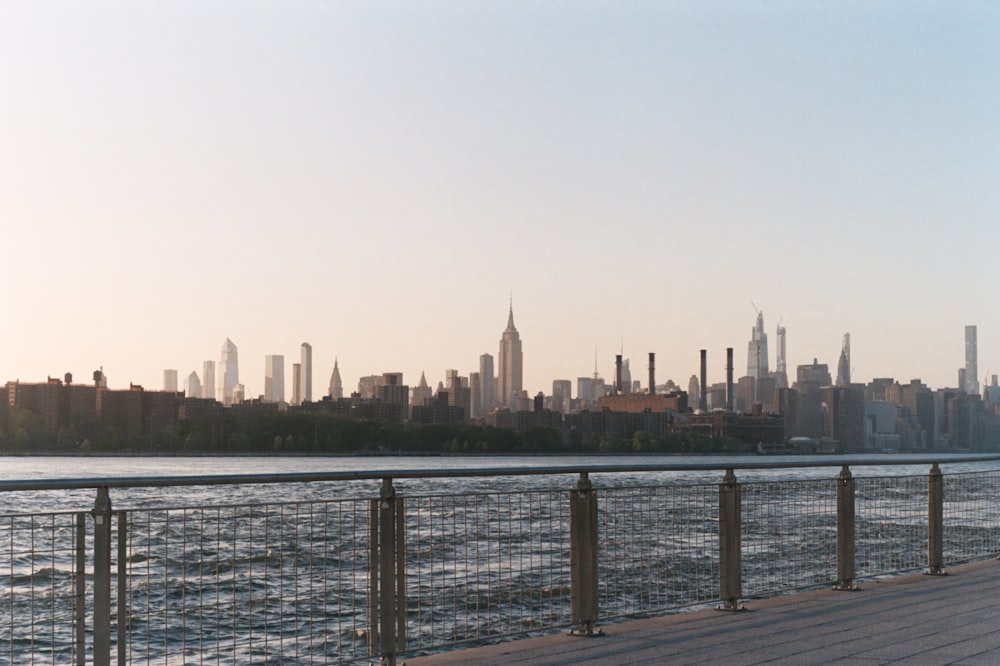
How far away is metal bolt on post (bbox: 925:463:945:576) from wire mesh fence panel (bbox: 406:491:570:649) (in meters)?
Answer: 3.70

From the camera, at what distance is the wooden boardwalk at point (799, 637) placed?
659 centimetres

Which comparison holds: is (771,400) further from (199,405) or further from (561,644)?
(561,644)

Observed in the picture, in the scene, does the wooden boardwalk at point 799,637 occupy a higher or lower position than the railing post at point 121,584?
lower

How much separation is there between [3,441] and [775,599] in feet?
433

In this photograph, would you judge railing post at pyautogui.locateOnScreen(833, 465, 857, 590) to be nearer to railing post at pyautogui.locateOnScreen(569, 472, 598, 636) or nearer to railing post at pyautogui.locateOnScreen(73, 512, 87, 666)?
railing post at pyautogui.locateOnScreen(569, 472, 598, 636)

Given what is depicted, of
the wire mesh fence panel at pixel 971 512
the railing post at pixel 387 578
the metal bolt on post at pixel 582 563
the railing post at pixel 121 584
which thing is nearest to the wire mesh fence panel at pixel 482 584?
the metal bolt on post at pixel 582 563

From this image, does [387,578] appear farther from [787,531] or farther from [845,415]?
[845,415]

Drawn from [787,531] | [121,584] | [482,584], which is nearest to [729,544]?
[121,584]

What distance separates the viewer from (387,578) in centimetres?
658

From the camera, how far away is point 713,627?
307 inches

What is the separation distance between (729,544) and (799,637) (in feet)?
4.81

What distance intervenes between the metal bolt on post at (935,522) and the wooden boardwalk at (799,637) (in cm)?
164

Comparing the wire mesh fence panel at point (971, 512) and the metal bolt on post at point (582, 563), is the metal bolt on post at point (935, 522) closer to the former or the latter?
the wire mesh fence panel at point (971, 512)

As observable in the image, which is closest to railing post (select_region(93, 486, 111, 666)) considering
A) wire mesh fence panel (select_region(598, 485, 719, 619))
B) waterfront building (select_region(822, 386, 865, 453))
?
wire mesh fence panel (select_region(598, 485, 719, 619))
